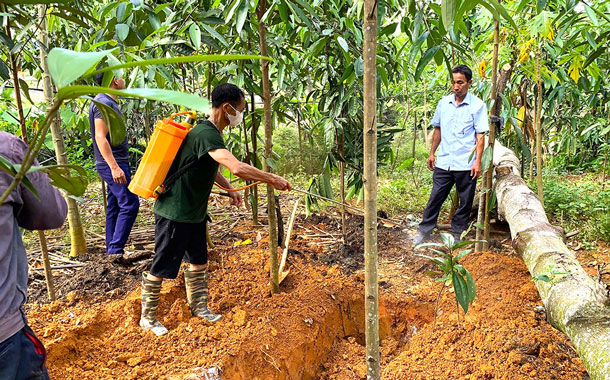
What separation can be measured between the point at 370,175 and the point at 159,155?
1493mm

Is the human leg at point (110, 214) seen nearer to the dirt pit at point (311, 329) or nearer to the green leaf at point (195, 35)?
the dirt pit at point (311, 329)

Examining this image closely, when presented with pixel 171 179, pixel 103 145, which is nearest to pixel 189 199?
pixel 171 179

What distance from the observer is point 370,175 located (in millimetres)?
1337

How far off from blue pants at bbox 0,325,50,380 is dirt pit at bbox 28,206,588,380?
858mm

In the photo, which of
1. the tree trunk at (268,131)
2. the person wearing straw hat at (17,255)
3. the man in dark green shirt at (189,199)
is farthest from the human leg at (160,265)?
the person wearing straw hat at (17,255)

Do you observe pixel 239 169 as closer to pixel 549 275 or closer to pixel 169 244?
pixel 169 244

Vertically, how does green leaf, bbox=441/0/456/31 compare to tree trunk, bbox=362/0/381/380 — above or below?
above

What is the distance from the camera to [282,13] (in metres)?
2.05

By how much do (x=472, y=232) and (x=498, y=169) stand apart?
724 millimetres

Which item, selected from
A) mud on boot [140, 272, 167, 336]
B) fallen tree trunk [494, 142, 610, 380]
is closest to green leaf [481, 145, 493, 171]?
fallen tree trunk [494, 142, 610, 380]

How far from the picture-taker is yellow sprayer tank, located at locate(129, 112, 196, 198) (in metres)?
2.34

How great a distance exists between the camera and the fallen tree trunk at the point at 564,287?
1.71 m

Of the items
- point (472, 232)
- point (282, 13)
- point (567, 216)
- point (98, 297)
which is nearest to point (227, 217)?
point (98, 297)

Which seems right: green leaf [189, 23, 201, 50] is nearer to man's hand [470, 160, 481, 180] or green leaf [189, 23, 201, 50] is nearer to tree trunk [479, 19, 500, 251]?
tree trunk [479, 19, 500, 251]
